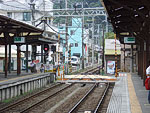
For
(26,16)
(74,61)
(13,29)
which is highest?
(26,16)

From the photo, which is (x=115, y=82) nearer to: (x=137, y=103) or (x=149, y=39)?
(x=149, y=39)

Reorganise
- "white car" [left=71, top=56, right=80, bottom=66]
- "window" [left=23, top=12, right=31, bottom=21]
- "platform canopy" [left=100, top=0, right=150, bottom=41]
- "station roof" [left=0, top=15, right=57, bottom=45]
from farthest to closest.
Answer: "white car" [left=71, top=56, right=80, bottom=66]
"window" [left=23, top=12, right=31, bottom=21]
"station roof" [left=0, top=15, right=57, bottom=45]
"platform canopy" [left=100, top=0, right=150, bottom=41]

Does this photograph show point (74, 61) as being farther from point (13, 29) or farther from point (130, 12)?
point (130, 12)

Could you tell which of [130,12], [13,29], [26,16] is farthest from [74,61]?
[130,12]

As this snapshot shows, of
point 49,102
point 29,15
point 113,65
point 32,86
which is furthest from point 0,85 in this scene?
point 29,15

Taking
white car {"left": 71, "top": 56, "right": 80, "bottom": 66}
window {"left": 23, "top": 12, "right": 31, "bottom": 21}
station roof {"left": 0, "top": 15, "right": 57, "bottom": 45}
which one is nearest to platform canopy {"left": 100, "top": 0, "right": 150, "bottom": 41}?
station roof {"left": 0, "top": 15, "right": 57, "bottom": 45}

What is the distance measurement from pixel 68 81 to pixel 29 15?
29.1 m

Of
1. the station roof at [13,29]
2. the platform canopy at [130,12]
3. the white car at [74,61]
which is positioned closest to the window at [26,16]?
the white car at [74,61]

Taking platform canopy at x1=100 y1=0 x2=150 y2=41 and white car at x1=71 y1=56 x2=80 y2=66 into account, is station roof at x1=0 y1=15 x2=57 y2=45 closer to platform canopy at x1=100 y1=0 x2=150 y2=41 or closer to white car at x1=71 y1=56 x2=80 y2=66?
platform canopy at x1=100 y1=0 x2=150 y2=41

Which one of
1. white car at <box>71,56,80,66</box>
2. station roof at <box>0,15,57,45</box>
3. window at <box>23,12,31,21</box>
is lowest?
white car at <box>71,56,80,66</box>

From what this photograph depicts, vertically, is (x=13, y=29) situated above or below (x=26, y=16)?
below

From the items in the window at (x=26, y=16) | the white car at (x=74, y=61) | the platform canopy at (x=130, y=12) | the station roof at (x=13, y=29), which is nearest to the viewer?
the platform canopy at (x=130, y=12)

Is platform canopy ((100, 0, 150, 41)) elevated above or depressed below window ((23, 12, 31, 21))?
below

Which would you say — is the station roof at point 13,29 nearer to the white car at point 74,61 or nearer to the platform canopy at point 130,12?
the platform canopy at point 130,12
